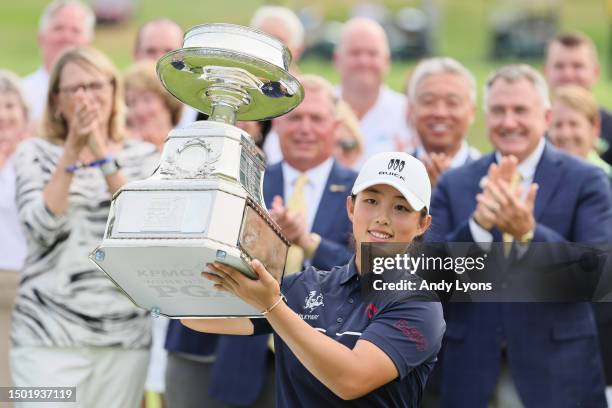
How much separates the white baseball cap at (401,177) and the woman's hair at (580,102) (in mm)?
3678

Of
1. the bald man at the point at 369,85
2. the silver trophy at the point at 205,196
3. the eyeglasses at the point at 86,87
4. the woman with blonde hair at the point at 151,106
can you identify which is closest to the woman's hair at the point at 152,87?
the woman with blonde hair at the point at 151,106

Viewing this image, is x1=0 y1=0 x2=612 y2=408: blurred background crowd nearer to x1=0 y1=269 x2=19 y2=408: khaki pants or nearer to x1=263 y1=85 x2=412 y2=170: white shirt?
x1=0 y1=269 x2=19 y2=408: khaki pants

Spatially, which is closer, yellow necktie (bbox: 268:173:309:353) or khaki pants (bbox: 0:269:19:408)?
yellow necktie (bbox: 268:173:309:353)

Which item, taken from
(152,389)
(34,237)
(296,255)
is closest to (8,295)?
(34,237)

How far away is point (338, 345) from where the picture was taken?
387cm

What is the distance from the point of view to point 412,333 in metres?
4.04

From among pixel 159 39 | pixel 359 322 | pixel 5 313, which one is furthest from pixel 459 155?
pixel 359 322

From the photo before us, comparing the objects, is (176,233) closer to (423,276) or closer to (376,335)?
(376,335)

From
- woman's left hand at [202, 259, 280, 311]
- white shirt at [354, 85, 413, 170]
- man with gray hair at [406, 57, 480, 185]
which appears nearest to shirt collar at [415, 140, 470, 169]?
man with gray hair at [406, 57, 480, 185]

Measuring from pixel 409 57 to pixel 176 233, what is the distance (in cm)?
2239

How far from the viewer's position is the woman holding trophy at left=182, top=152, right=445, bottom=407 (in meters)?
3.81

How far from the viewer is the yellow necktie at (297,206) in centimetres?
624

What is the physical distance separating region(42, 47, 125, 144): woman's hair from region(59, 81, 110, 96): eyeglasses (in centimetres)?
6

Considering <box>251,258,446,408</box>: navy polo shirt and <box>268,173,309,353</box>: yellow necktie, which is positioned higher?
<box>268,173,309,353</box>: yellow necktie
